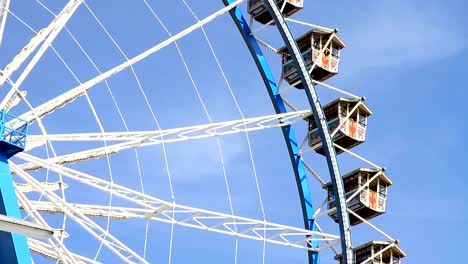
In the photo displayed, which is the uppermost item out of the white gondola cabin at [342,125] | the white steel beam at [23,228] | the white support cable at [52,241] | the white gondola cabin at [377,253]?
the white gondola cabin at [342,125]

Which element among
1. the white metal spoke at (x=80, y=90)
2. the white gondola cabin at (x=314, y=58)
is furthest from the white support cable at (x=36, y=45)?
the white gondola cabin at (x=314, y=58)

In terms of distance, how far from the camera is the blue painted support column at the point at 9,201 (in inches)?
614

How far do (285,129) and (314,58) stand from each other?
192 centimetres

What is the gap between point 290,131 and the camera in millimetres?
27172

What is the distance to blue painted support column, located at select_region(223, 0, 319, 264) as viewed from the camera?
26406 mm

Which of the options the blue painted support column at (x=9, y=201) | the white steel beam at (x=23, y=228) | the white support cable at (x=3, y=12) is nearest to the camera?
the white steel beam at (x=23, y=228)

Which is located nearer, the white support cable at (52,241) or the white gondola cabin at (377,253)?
the white support cable at (52,241)

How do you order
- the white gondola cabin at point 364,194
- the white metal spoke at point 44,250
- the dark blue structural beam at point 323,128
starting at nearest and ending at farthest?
the white metal spoke at point 44,250, the dark blue structural beam at point 323,128, the white gondola cabin at point 364,194

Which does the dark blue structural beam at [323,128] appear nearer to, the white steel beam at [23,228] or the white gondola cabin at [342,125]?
the white gondola cabin at [342,125]

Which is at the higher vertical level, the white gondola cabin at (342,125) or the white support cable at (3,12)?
the white gondola cabin at (342,125)

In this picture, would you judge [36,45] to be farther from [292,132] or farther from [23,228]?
[292,132]

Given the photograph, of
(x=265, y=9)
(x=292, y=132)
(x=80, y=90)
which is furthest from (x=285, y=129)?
(x=80, y=90)

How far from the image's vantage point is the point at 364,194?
88.3ft

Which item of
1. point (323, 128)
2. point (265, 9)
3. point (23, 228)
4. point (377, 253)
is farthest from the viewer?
point (377, 253)
